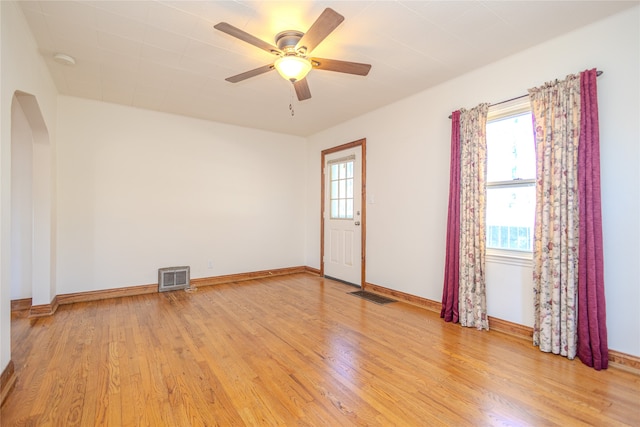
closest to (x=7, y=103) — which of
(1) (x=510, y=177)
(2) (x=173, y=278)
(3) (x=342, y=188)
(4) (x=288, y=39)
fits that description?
(4) (x=288, y=39)

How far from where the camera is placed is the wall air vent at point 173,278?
4.38 meters

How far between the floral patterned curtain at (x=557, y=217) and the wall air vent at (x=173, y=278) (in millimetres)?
4366

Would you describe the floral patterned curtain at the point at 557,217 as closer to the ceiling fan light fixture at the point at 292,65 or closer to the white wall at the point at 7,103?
the ceiling fan light fixture at the point at 292,65

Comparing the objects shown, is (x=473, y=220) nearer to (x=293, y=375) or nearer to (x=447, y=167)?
(x=447, y=167)

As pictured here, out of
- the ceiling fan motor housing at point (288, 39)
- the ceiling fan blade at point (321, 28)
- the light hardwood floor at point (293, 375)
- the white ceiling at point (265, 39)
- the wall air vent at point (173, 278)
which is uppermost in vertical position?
the white ceiling at point (265, 39)

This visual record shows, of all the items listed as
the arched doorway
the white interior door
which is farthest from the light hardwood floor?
the white interior door

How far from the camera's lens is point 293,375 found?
216 centimetres

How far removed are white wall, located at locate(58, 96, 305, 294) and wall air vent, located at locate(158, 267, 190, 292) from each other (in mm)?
129

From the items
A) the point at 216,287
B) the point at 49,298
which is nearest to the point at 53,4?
the point at 49,298

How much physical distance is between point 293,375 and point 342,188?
3.44m

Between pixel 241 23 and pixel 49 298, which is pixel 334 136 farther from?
pixel 49 298

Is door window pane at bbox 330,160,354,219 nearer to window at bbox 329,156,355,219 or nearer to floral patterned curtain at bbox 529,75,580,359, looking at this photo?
window at bbox 329,156,355,219

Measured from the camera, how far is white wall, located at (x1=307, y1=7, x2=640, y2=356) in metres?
2.26

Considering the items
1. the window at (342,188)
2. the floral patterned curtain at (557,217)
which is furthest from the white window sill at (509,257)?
the window at (342,188)
